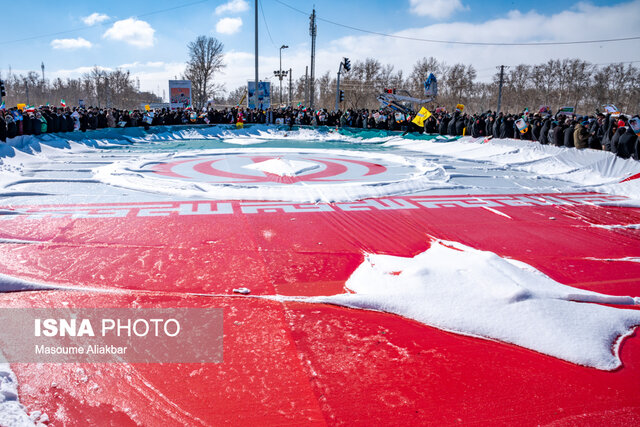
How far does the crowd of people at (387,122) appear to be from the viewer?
14.5 m

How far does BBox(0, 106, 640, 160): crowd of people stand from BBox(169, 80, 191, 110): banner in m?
14.0

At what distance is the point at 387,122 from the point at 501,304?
85.6 feet

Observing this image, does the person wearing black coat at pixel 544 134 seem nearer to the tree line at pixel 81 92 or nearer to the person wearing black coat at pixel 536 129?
the person wearing black coat at pixel 536 129

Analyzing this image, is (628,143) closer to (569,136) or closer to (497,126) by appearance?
(569,136)

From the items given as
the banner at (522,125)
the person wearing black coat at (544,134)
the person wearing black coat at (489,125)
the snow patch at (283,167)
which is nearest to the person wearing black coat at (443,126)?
the person wearing black coat at (489,125)

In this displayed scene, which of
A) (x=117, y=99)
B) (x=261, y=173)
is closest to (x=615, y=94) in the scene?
(x=261, y=173)

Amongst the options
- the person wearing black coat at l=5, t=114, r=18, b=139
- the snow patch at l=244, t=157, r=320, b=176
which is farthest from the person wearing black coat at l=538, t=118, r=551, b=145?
the person wearing black coat at l=5, t=114, r=18, b=139

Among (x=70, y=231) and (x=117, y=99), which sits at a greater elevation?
(x=117, y=99)

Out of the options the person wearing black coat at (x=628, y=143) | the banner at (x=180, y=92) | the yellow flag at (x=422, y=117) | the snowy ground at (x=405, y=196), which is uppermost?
the banner at (x=180, y=92)

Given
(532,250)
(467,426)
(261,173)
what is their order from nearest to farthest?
(467,426)
(532,250)
(261,173)

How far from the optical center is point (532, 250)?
22.2ft

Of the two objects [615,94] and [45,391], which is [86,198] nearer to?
[45,391]

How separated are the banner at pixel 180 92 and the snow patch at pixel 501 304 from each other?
44302 mm

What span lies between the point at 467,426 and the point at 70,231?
22.4 ft
